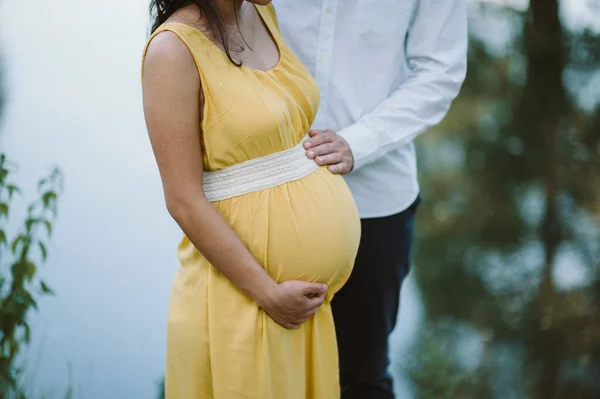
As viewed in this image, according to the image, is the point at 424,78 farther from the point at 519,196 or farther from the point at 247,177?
the point at 519,196

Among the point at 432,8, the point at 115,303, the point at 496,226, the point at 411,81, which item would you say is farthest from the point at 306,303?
the point at 496,226

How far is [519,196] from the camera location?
3.64 meters

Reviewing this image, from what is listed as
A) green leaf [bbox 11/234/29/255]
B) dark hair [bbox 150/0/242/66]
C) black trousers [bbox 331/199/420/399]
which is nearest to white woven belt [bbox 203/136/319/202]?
dark hair [bbox 150/0/242/66]

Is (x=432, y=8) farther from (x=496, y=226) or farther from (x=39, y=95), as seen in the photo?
(x=496, y=226)

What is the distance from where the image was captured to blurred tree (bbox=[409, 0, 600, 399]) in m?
3.36

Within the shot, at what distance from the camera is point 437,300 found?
11.2 feet

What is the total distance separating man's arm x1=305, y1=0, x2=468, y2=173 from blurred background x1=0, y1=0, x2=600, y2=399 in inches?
40.9

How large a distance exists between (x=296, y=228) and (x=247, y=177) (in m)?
0.13

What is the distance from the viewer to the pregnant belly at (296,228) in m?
1.47

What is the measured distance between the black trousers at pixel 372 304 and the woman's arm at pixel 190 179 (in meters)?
0.42

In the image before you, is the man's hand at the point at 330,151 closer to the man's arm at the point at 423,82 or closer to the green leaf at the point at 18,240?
the man's arm at the point at 423,82

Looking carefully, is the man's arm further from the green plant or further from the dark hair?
the green plant

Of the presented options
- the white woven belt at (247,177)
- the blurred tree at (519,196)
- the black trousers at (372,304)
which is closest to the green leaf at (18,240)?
the black trousers at (372,304)

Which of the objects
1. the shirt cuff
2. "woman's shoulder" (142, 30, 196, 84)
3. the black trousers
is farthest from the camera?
the black trousers
